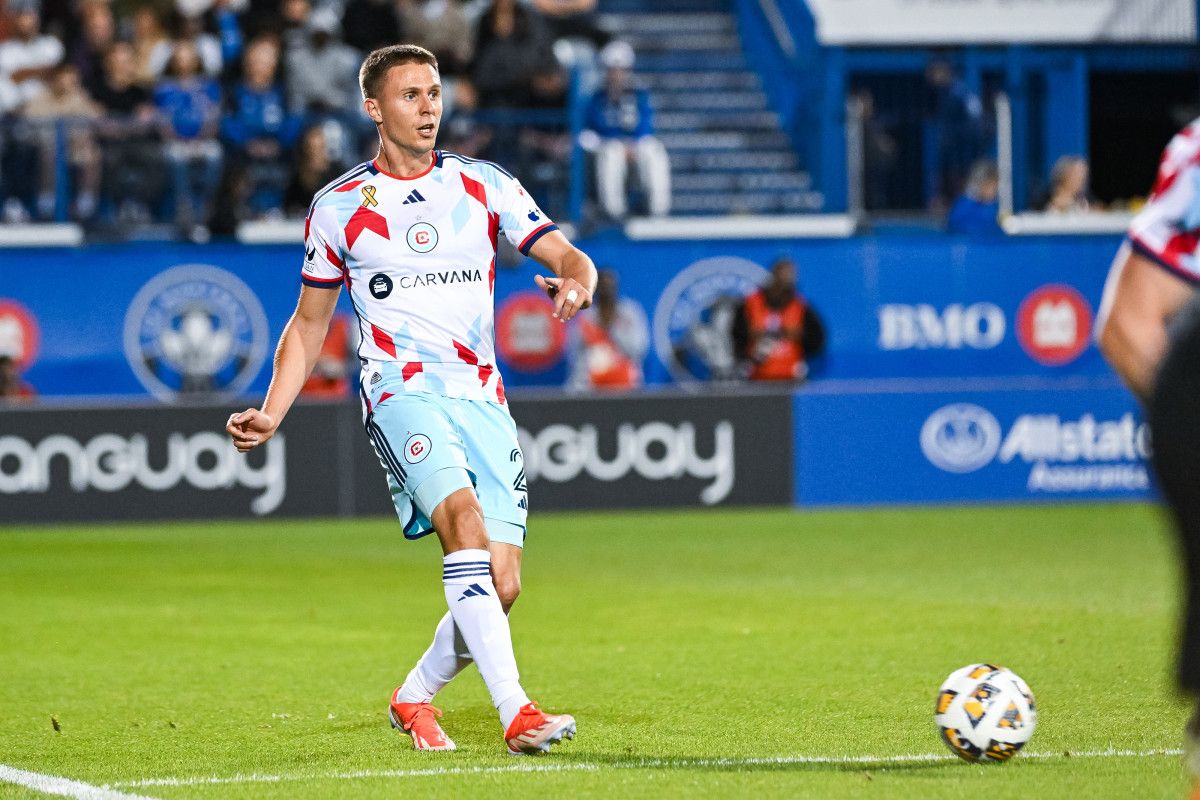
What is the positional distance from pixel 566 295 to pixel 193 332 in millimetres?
13519

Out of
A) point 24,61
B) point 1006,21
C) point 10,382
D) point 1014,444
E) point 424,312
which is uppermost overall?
point 1006,21

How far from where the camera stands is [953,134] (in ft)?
65.8

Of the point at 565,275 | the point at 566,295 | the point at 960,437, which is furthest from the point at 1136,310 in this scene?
the point at 960,437

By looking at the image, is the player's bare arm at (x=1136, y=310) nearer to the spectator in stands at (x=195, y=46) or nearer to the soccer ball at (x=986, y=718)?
the soccer ball at (x=986, y=718)

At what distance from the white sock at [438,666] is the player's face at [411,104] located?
1627 mm

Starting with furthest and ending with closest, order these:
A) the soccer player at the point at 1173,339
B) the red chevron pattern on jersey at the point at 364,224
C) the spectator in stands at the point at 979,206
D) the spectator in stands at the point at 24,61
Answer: the spectator in stands at the point at 979,206 < the spectator in stands at the point at 24,61 < the red chevron pattern on jersey at the point at 364,224 < the soccer player at the point at 1173,339

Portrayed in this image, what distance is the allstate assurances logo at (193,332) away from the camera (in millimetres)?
19047

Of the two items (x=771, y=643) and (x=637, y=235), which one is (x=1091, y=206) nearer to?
(x=637, y=235)

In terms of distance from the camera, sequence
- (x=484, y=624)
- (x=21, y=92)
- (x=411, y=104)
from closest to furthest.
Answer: (x=484, y=624), (x=411, y=104), (x=21, y=92)

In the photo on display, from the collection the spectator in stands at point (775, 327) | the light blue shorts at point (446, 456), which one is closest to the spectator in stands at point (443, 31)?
the spectator in stands at point (775, 327)

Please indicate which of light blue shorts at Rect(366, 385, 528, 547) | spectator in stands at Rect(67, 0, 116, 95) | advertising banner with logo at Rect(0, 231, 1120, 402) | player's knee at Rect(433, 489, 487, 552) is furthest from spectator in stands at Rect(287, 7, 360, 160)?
player's knee at Rect(433, 489, 487, 552)

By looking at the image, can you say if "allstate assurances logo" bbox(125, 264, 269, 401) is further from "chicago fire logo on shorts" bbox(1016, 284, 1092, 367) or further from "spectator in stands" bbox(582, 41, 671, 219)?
"chicago fire logo on shorts" bbox(1016, 284, 1092, 367)

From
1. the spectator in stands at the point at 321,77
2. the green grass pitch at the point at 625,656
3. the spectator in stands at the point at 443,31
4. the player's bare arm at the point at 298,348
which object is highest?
the spectator in stands at the point at 443,31

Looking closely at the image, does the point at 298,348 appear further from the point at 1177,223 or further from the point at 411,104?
the point at 1177,223
